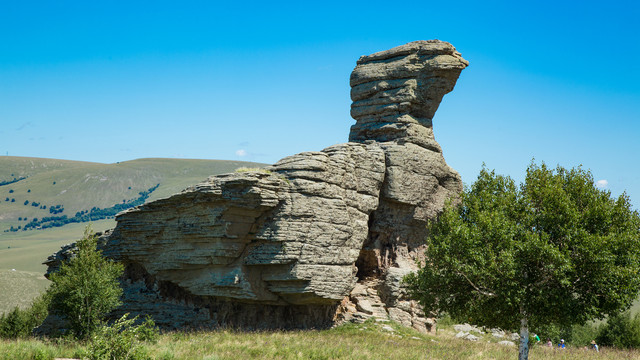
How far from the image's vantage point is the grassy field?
23906mm

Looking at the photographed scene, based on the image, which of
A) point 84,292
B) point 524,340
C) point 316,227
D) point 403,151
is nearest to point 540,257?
point 524,340

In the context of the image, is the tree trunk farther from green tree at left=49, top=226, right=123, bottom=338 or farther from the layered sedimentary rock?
green tree at left=49, top=226, right=123, bottom=338

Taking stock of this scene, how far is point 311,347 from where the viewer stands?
89.0 ft

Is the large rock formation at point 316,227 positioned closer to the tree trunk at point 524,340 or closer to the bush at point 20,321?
the bush at point 20,321

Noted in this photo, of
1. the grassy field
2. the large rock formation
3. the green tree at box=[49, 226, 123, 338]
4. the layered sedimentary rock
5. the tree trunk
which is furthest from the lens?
the layered sedimentary rock

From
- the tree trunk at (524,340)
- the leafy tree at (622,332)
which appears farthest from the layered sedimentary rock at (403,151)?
the leafy tree at (622,332)

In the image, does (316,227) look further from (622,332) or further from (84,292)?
(622,332)

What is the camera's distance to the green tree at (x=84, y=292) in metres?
28.5

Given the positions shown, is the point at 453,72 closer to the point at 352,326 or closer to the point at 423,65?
the point at 423,65

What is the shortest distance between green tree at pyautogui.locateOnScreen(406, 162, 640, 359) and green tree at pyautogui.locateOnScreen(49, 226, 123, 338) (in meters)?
18.1

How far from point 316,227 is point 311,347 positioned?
7839 millimetres

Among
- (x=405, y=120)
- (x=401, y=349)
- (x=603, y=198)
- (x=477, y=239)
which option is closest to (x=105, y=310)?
(x=401, y=349)

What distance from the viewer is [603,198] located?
24406 mm

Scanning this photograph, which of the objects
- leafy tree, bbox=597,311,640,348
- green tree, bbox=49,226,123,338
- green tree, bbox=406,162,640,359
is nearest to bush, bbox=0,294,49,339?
green tree, bbox=49,226,123,338
